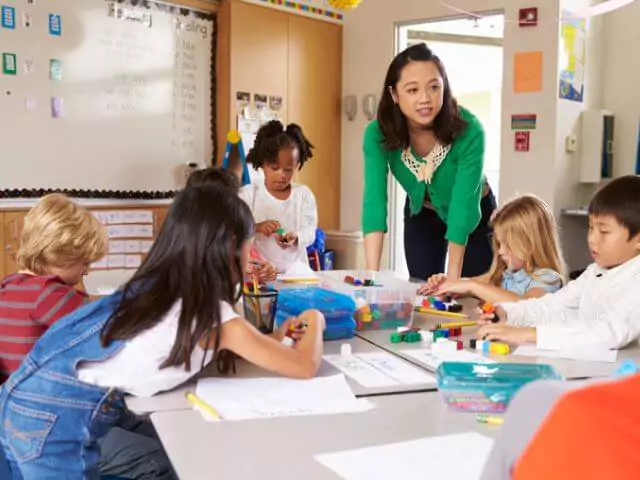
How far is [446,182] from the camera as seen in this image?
7.81 ft

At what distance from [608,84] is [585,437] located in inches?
182

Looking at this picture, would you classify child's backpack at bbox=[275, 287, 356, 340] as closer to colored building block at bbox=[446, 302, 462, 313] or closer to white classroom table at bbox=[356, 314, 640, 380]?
white classroom table at bbox=[356, 314, 640, 380]

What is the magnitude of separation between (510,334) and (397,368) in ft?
1.14

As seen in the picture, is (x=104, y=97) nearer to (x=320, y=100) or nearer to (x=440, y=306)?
(x=320, y=100)

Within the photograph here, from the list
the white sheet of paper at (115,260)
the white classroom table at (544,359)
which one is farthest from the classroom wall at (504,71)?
the white classroom table at (544,359)

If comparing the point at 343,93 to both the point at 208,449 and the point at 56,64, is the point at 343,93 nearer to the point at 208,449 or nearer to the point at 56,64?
the point at 56,64

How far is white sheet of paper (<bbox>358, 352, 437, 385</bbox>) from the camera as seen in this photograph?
4.11 ft

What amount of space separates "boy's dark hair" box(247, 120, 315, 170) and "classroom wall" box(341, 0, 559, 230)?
1589 mm

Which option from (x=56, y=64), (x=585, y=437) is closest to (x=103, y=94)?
(x=56, y=64)

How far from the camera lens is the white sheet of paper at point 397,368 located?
125 cm

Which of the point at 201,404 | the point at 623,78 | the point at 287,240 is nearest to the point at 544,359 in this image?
the point at 201,404

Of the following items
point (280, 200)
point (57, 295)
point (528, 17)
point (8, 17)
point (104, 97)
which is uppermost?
point (528, 17)

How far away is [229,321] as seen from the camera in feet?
4.01

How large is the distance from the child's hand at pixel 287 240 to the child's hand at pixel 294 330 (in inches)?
54.0
